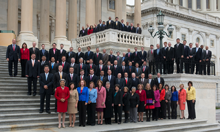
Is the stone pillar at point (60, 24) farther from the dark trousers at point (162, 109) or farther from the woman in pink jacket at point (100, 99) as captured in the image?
the woman in pink jacket at point (100, 99)

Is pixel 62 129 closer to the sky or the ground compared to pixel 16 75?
A: closer to the ground

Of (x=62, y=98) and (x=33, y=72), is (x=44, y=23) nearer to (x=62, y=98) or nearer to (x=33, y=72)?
(x=33, y=72)

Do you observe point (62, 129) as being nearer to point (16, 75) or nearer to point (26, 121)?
point (26, 121)

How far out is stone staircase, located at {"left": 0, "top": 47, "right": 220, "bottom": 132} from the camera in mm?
10086

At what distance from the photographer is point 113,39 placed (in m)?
20.6

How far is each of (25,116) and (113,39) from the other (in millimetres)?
11283

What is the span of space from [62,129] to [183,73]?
8.15m

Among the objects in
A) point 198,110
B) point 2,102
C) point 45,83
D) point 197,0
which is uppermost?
point 197,0

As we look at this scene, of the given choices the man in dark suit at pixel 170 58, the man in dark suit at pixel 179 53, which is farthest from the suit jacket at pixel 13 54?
the man in dark suit at pixel 179 53

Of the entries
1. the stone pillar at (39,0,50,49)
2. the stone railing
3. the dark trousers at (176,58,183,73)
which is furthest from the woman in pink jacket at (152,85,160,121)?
the stone pillar at (39,0,50,49)

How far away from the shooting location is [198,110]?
15797 mm

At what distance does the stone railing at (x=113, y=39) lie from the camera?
67.7 feet

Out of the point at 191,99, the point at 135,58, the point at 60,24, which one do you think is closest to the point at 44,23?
the point at 60,24

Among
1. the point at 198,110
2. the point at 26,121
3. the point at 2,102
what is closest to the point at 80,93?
the point at 26,121
